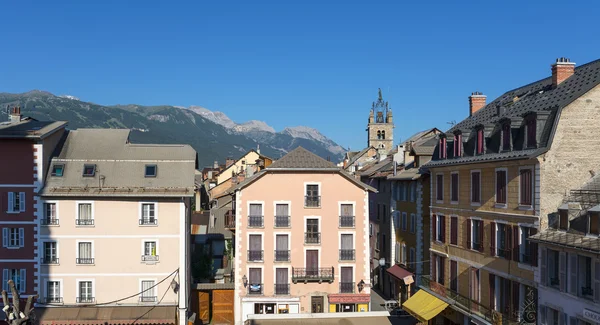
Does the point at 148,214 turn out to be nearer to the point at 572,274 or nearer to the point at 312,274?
the point at 312,274

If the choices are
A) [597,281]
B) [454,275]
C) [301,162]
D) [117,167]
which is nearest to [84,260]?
[117,167]

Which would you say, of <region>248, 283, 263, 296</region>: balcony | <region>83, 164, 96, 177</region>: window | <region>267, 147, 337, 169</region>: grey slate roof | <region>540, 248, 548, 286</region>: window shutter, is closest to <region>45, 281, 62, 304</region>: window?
<region>83, 164, 96, 177</region>: window

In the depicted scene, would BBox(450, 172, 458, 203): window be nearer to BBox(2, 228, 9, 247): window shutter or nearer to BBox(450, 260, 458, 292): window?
BBox(450, 260, 458, 292): window

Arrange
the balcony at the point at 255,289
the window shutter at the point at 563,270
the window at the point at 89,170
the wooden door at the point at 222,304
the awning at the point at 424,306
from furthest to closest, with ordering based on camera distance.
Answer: the wooden door at the point at 222,304 < the balcony at the point at 255,289 < the window at the point at 89,170 < the awning at the point at 424,306 < the window shutter at the point at 563,270

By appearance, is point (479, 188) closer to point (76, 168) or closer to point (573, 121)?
point (573, 121)

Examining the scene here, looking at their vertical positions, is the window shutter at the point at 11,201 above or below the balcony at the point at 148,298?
above

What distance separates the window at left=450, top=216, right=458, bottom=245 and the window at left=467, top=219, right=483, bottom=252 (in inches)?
76.7

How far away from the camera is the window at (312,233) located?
4247 centimetres

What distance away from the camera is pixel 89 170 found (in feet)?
128

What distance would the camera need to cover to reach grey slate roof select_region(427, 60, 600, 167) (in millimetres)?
26625

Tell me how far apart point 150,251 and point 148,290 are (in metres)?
2.56

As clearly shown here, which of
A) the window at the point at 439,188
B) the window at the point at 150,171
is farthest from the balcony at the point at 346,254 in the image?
the window at the point at 150,171

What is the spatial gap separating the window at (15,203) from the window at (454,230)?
27.8 m

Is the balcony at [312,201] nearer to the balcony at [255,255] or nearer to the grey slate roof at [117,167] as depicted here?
the balcony at [255,255]
